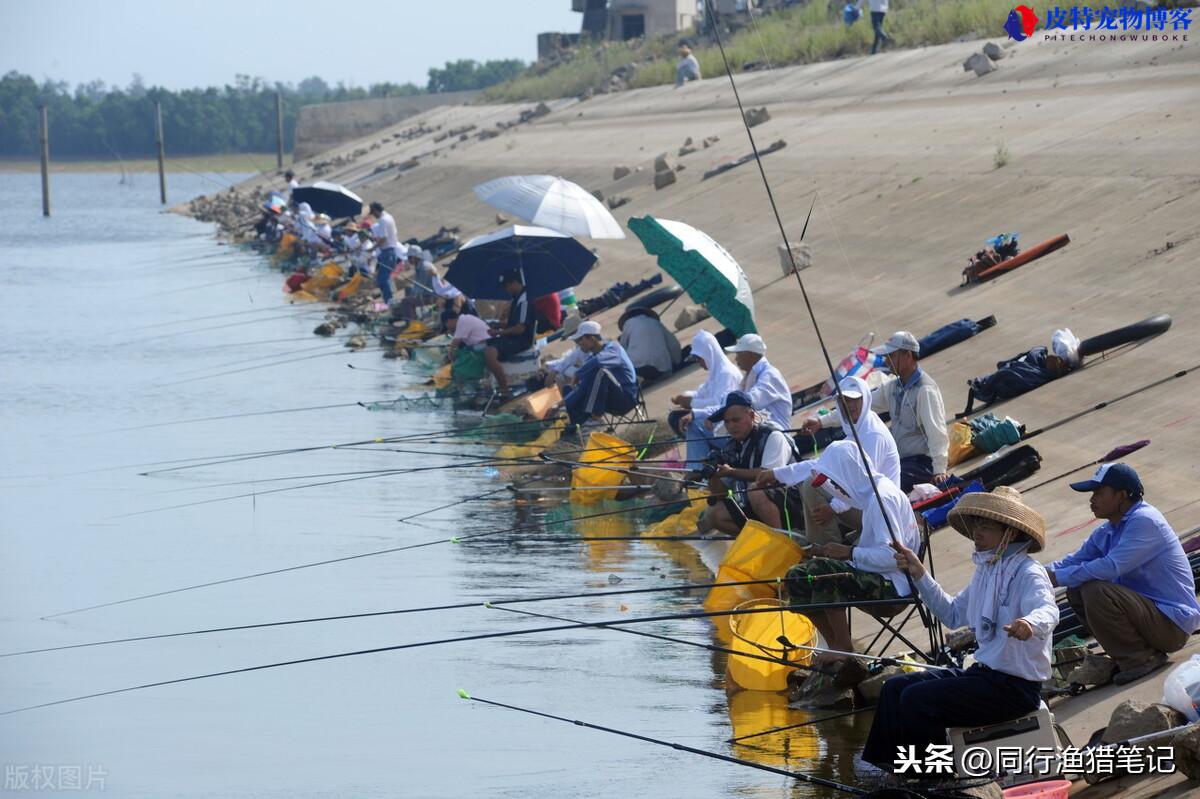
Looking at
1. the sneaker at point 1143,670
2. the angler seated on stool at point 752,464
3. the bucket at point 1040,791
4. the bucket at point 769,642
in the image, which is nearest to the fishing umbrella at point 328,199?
the angler seated on stool at point 752,464

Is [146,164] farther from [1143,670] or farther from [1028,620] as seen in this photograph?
[1028,620]

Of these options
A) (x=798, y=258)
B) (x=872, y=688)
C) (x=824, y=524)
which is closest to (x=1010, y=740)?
(x=872, y=688)

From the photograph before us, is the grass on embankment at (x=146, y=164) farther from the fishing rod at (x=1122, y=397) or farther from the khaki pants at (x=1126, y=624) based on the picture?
the khaki pants at (x=1126, y=624)

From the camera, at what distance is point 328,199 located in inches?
1222

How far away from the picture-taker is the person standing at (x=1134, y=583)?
6371mm

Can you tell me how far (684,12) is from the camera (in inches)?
2418

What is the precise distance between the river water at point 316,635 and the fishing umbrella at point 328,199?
12.6 metres

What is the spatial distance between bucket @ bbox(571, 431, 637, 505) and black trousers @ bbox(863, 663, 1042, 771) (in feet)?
18.2

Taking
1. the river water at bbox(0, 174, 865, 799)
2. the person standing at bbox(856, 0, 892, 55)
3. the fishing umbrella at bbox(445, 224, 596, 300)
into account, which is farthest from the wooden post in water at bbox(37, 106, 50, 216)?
the fishing umbrella at bbox(445, 224, 596, 300)

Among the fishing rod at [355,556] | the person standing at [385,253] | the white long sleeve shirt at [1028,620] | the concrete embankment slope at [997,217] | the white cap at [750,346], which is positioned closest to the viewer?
the white long sleeve shirt at [1028,620]

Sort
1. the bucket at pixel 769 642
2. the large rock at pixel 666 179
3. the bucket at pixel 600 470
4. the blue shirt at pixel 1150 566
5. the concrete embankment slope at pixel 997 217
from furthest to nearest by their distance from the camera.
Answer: the large rock at pixel 666 179 → the bucket at pixel 600 470 → the concrete embankment slope at pixel 997 217 → the bucket at pixel 769 642 → the blue shirt at pixel 1150 566

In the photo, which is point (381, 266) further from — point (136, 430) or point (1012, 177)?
point (1012, 177)

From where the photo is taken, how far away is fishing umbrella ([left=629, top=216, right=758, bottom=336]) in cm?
1227

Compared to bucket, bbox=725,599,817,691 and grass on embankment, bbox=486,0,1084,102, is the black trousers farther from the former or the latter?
grass on embankment, bbox=486,0,1084,102
